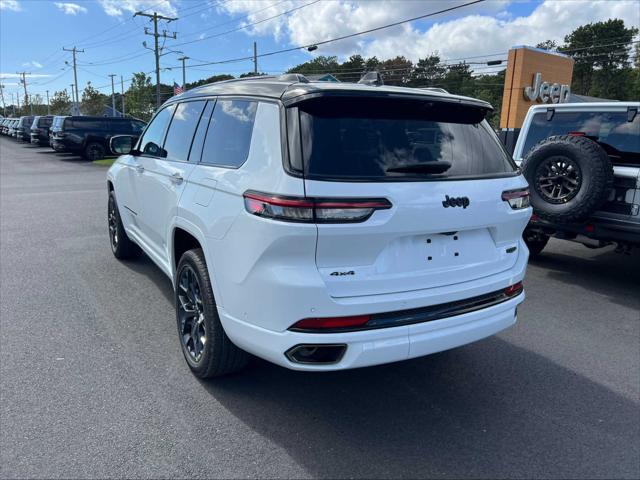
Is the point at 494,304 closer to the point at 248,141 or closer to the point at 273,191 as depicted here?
the point at 273,191

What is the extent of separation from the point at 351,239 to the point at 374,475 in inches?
46.8

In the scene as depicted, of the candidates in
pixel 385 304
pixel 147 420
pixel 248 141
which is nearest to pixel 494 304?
pixel 385 304

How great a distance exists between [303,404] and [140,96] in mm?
73462

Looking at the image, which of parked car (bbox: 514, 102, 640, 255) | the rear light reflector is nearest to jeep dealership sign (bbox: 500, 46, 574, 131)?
parked car (bbox: 514, 102, 640, 255)

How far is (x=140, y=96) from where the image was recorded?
69.2 metres

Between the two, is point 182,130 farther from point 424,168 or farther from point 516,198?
point 516,198

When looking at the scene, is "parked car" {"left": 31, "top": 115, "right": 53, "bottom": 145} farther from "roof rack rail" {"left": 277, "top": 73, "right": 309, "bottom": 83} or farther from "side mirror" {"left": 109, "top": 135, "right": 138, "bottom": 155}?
"roof rack rail" {"left": 277, "top": 73, "right": 309, "bottom": 83}

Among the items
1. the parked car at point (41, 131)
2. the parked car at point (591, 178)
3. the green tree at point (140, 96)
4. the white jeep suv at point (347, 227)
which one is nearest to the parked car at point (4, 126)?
the green tree at point (140, 96)

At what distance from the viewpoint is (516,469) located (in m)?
2.59

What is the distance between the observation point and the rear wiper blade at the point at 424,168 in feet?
8.75

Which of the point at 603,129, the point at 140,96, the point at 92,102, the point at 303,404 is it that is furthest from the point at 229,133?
the point at 92,102

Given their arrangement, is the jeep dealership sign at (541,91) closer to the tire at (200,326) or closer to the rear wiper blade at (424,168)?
the rear wiper blade at (424,168)

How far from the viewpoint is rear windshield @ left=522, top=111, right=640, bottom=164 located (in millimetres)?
5797

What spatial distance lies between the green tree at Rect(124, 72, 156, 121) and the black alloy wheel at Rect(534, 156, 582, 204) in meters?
68.9
